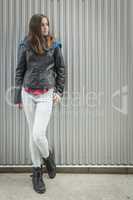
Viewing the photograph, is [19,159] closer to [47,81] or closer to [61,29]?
[47,81]

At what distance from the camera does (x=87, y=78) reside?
148 inches

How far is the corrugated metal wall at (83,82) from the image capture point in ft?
12.2

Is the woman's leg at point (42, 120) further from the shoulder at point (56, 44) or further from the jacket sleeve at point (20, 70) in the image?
the shoulder at point (56, 44)

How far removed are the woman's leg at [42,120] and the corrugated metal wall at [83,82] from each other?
17.1 inches

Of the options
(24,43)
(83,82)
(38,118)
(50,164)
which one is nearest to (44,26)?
(24,43)

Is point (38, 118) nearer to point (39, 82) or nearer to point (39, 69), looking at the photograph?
point (39, 82)

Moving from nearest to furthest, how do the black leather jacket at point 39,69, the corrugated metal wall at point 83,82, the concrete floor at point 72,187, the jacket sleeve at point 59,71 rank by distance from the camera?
the concrete floor at point 72,187, the black leather jacket at point 39,69, the jacket sleeve at point 59,71, the corrugated metal wall at point 83,82

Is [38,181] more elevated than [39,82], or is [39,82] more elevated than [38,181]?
[39,82]

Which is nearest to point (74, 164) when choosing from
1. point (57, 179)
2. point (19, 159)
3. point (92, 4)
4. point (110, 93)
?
point (57, 179)

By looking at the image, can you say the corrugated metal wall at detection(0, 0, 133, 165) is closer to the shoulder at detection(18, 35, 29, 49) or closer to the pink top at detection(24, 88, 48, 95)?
the shoulder at detection(18, 35, 29, 49)

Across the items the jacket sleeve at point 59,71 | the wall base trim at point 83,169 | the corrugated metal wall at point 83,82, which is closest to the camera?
the jacket sleeve at point 59,71

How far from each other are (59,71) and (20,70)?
39 cm

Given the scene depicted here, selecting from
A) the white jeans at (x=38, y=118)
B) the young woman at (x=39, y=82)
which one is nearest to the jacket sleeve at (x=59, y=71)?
the young woman at (x=39, y=82)

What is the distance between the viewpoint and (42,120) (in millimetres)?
3354
